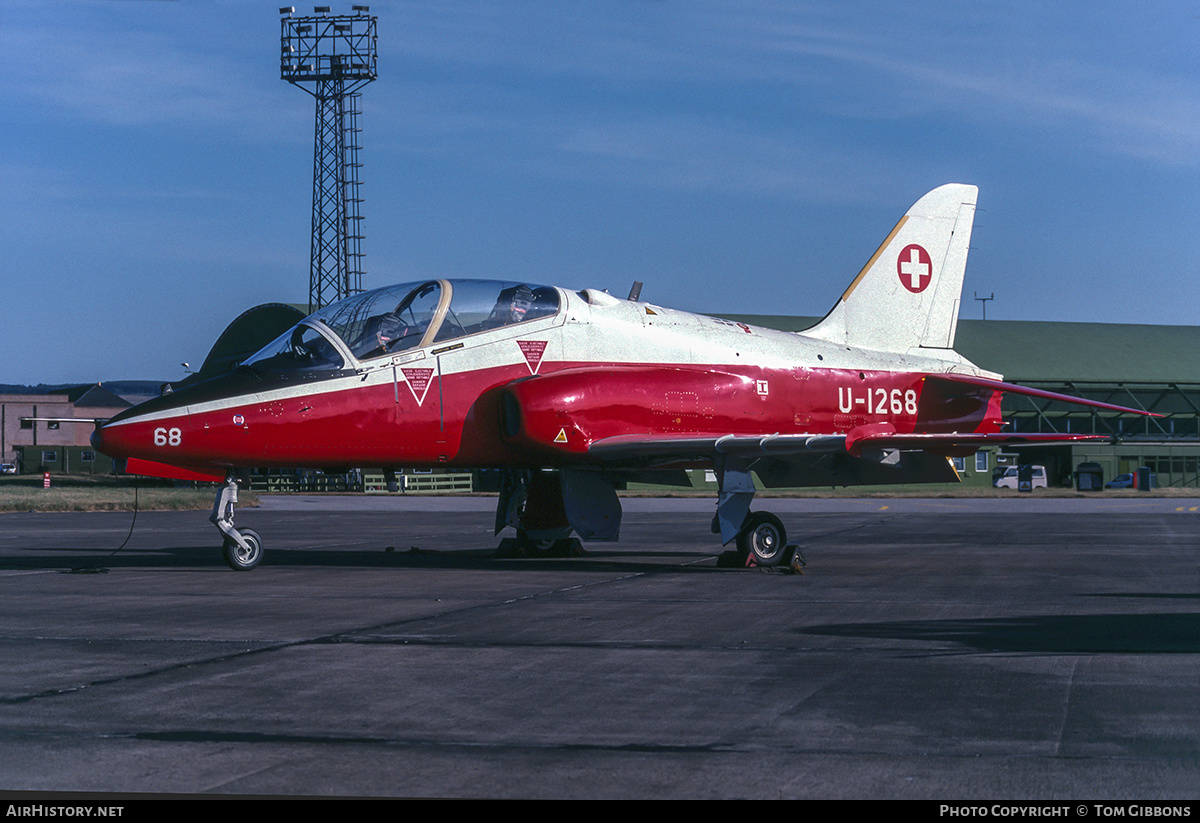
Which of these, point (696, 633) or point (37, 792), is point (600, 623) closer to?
point (696, 633)

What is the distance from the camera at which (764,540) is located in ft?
48.3

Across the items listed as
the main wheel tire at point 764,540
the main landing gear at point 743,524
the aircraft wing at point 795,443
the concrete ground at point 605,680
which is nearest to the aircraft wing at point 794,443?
the aircraft wing at point 795,443

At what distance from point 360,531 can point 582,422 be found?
10.9 meters

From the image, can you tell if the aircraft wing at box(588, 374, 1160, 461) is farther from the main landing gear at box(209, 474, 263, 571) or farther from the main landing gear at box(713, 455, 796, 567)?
the main landing gear at box(209, 474, 263, 571)

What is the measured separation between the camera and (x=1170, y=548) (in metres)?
18.2

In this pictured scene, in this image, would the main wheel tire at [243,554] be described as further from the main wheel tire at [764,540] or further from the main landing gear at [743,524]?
the main wheel tire at [764,540]

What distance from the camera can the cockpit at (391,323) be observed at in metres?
13.8

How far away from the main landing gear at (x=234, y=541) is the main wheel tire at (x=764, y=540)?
602cm

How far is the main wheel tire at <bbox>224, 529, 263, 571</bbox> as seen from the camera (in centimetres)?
1404

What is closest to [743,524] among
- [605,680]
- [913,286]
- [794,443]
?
[794,443]

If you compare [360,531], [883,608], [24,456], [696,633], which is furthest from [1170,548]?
[24,456]

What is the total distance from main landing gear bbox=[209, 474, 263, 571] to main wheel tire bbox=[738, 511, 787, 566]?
6022mm

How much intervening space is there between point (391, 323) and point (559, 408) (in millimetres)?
2285

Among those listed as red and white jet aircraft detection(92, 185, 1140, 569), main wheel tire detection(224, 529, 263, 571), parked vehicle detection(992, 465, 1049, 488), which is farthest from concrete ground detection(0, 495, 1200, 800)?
parked vehicle detection(992, 465, 1049, 488)
